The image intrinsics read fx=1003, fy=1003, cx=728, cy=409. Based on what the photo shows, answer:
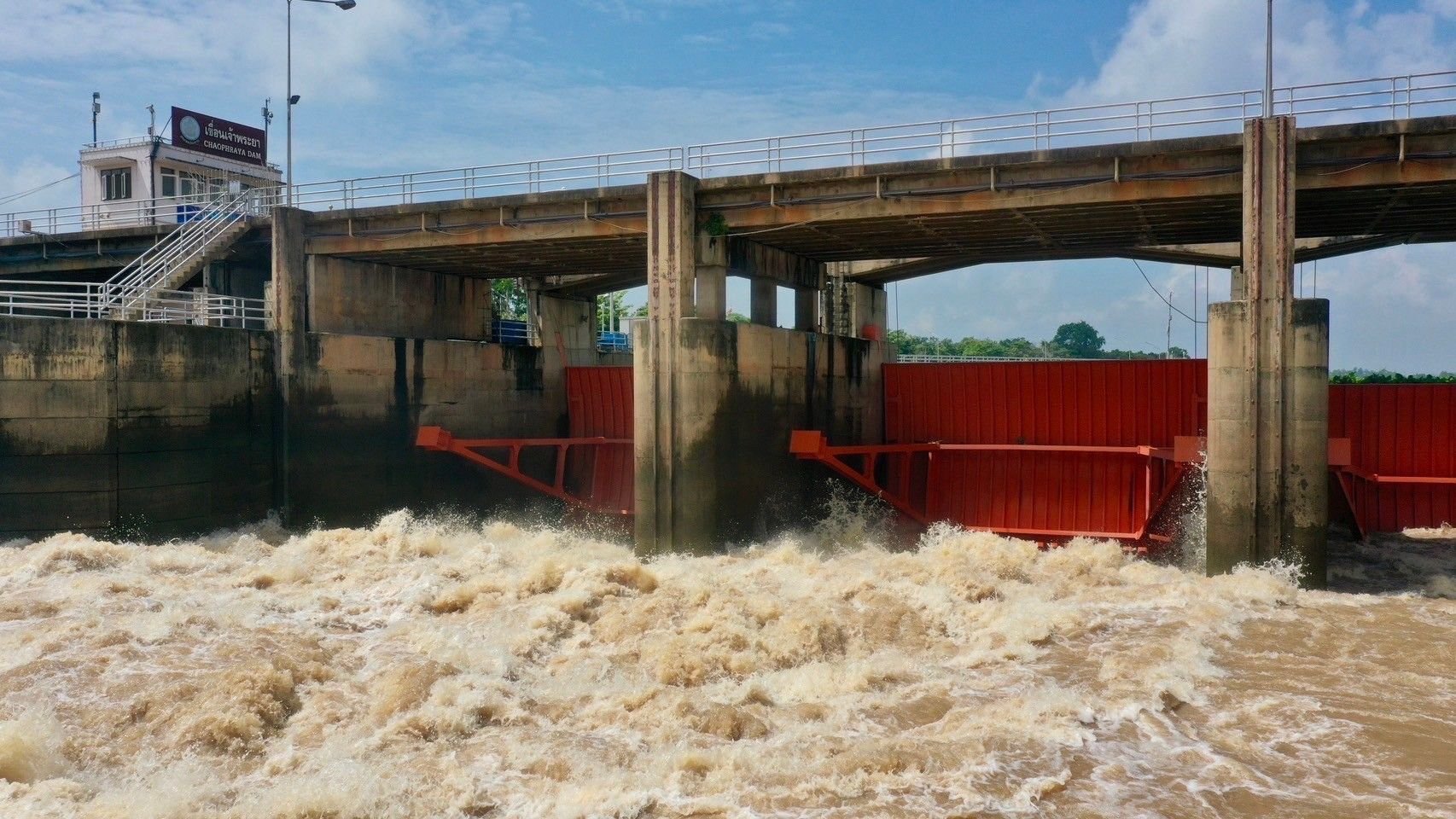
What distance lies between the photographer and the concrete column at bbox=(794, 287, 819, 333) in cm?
2573

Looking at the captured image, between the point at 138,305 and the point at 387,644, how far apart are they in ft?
44.2

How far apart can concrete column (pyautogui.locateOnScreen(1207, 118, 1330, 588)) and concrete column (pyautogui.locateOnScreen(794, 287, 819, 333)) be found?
1068 centimetres

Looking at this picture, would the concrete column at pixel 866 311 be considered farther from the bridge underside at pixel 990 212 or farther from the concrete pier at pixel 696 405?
the concrete pier at pixel 696 405

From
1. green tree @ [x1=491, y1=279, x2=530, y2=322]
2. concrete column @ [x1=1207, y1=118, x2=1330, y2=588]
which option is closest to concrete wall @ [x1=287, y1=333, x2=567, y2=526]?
concrete column @ [x1=1207, y1=118, x2=1330, y2=588]

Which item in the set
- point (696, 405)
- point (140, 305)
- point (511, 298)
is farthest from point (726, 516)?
point (511, 298)

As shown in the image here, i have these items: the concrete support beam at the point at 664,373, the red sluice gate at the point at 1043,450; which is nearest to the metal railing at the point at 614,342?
the red sluice gate at the point at 1043,450

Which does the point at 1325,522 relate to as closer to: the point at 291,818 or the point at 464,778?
the point at 464,778

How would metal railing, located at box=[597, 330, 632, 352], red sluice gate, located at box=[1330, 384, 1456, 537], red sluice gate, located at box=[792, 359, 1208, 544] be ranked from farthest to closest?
metal railing, located at box=[597, 330, 632, 352] → red sluice gate, located at box=[792, 359, 1208, 544] → red sluice gate, located at box=[1330, 384, 1456, 537]

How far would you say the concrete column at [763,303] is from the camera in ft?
76.6

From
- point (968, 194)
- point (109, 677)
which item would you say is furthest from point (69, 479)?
point (968, 194)

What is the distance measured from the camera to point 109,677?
12031 mm

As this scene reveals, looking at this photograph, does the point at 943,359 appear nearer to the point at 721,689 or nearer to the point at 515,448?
the point at 515,448

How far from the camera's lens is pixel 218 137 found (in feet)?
133

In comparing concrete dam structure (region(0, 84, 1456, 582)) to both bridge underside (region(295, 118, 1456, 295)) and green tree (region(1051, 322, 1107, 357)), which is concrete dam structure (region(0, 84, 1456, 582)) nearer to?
bridge underside (region(295, 118, 1456, 295))
